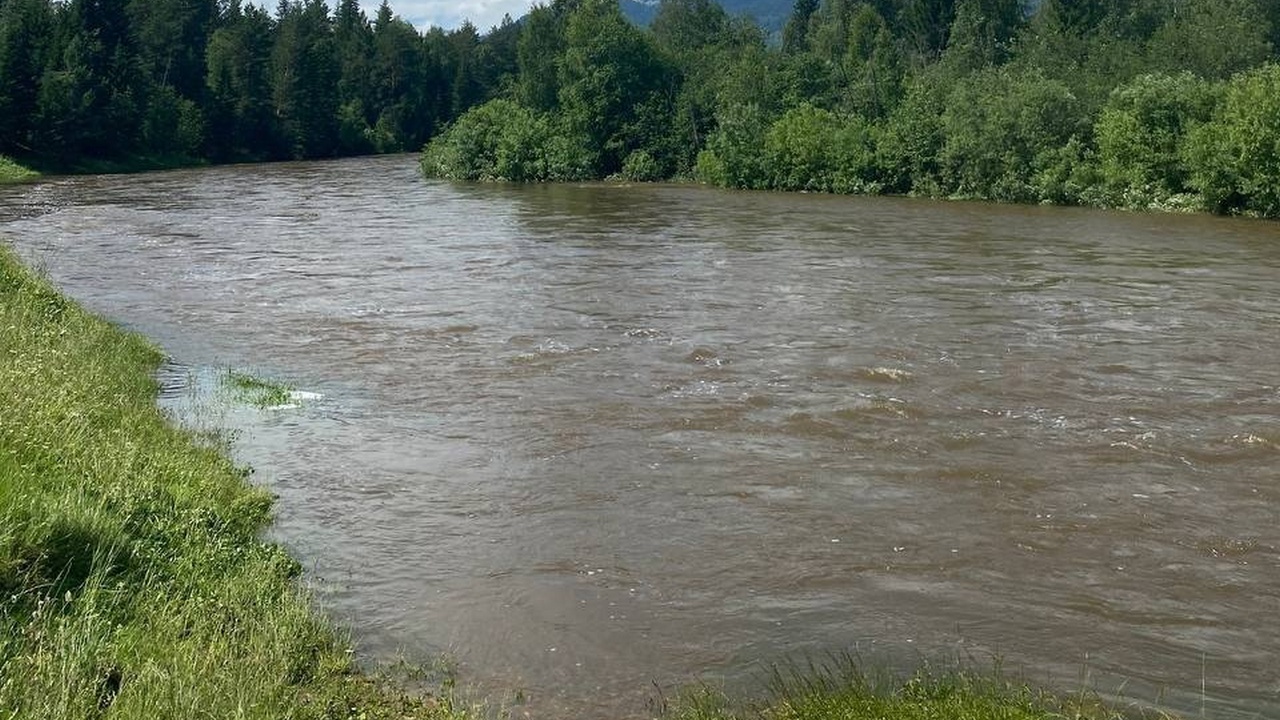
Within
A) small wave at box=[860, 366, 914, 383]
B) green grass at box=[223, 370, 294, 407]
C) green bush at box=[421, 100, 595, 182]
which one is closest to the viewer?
green grass at box=[223, 370, 294, 407]

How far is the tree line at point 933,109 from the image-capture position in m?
49.5

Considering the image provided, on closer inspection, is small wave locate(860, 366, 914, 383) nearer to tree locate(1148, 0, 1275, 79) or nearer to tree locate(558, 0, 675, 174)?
tree locate(1148, 0, 1275, 79)

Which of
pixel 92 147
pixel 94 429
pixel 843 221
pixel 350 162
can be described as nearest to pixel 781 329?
pixel 94 429

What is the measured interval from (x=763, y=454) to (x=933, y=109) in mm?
49508

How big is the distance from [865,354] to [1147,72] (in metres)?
45.1

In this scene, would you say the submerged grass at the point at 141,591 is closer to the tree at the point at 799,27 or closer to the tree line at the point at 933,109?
the tree line at the point at 933,109

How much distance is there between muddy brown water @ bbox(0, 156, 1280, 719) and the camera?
392 inches

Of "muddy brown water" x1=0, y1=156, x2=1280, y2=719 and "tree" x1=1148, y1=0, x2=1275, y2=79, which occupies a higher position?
"tree" x1=1148, y1=0, x2=1275, y2=79

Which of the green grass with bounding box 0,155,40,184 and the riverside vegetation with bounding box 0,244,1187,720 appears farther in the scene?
the green grass with bounding box 0,155,40,184

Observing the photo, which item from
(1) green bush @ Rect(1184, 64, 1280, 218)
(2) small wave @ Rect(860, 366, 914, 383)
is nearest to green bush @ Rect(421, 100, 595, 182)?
(1) green bush @ Rect(1184, 64, 1280, 218)

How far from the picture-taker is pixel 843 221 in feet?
149

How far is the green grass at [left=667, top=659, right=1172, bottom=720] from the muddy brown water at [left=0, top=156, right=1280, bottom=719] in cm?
49

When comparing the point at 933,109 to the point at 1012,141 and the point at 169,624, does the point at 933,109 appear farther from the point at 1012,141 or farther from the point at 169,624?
the point at 169,624

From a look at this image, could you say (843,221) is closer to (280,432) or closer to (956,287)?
(956,287)
